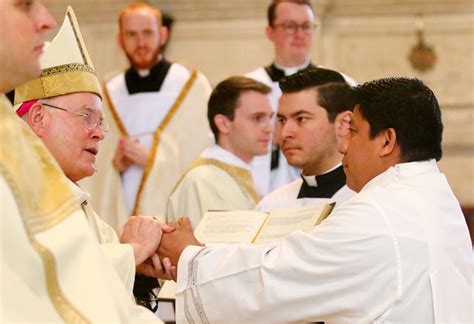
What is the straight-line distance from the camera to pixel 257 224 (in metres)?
4.67

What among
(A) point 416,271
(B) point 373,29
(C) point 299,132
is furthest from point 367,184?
(B) point 373,29

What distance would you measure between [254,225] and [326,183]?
86 cm

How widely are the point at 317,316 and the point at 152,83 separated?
13.4 feet

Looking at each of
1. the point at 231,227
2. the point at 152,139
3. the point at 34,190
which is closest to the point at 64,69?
the point at 231,227

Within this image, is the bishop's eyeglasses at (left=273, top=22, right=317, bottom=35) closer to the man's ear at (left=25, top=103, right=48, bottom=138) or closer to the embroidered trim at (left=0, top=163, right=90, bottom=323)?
the man's ear at (left=25, top=103, right=48, bottom=138)

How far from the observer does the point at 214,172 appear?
6180mm

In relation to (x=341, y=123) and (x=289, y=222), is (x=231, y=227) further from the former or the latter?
(x=341, y=123)

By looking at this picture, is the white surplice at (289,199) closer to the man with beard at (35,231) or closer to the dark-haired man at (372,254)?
the dark-haired man at (372,254)

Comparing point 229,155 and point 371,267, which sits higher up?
point 371,267

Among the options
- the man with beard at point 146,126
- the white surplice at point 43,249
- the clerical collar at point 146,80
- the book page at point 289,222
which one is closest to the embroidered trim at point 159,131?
the man with beard at point 146,126

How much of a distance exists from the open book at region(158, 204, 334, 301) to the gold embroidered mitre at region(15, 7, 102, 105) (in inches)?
32.1

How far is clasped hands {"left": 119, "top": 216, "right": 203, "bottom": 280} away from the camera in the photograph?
4.43m

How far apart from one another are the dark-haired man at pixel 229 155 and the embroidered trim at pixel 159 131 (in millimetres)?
1025

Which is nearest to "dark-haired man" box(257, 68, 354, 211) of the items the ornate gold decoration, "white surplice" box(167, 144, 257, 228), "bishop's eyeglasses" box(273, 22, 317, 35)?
"white surplice" box(167, 144, 257, 228)
